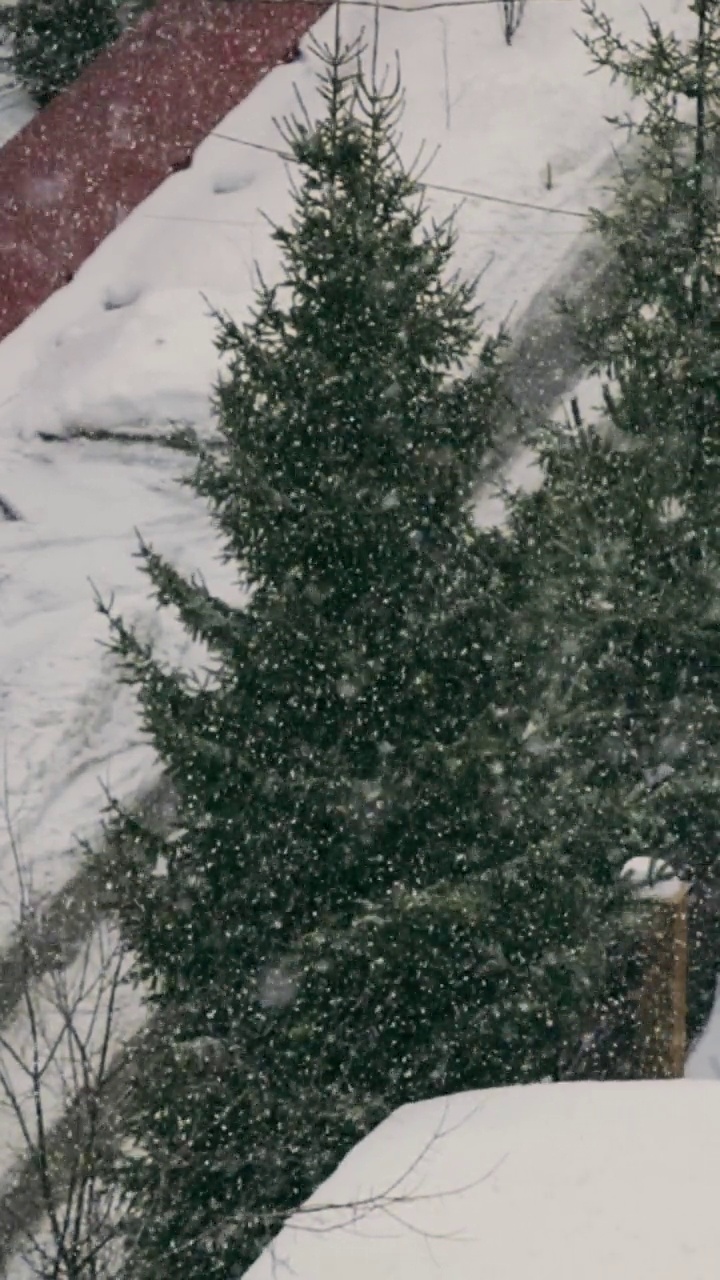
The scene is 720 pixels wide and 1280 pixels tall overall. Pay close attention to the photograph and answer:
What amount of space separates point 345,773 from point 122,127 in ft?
39.7

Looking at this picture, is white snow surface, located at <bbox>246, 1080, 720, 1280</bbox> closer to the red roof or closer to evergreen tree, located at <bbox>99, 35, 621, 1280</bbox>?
evergreen tree, located at <bbox>99, 35, 621, 1280</bbox>

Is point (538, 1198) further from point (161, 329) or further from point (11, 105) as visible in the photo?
point (11, 105)

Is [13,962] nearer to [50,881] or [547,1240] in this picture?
[50,881]

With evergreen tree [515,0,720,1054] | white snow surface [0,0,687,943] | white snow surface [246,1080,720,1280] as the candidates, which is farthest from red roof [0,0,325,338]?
white snow surface [246,1080,720,1280]

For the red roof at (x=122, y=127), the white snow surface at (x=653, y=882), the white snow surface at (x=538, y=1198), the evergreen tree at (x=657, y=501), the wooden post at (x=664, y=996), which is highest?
the red roof at (x=122, y=127)

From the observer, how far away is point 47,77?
2262 centimetres

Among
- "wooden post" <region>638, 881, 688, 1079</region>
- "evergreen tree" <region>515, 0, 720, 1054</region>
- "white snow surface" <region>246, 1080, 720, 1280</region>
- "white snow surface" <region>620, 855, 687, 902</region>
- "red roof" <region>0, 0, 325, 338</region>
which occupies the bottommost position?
"white snow surface" <region>246, 1080, 720, 1280</region>

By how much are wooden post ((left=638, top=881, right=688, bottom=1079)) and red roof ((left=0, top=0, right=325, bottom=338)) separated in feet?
34.4

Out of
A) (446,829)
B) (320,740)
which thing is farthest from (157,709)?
(446,829)

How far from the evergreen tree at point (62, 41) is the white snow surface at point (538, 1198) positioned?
16229 mm

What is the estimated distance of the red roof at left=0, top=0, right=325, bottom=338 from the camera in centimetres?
2052

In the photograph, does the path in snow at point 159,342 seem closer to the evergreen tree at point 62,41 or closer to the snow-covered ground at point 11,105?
the evergreen tree at point 62,41

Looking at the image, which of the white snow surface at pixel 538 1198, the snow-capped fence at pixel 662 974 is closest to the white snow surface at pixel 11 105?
the snow-capped fence at pixel 662 974

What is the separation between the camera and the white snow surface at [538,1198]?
725cm
